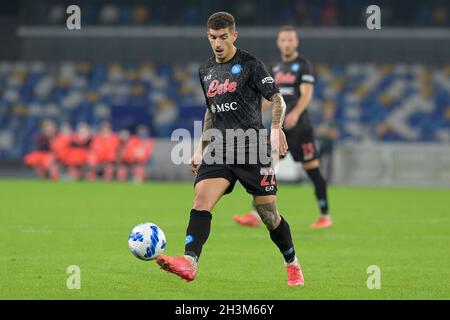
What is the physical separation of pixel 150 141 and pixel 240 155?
67.0 feet

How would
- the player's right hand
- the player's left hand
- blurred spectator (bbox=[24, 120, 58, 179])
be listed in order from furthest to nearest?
blurred spectator (bbox=[24, 120, 58, 179]), the player's left hand, the player's right hand

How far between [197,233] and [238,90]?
1197 millimetres

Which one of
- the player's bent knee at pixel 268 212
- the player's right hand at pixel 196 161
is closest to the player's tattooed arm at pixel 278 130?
the player's bent knee at pixel 268 212

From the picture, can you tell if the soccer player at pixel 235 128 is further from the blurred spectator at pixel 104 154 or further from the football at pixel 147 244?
the blurred spectator at pixel 104 154

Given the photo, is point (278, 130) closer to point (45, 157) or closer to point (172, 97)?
point (45, 157)

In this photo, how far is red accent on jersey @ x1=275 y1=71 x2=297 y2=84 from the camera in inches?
513

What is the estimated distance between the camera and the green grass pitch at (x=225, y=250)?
7344mm

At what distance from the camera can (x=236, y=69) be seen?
762cm

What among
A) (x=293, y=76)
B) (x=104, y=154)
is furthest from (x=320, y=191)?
(x=104, y=154)

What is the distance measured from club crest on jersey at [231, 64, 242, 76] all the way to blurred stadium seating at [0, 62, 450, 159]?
82.9ft

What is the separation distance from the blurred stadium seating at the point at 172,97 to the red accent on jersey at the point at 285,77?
65.0 feet

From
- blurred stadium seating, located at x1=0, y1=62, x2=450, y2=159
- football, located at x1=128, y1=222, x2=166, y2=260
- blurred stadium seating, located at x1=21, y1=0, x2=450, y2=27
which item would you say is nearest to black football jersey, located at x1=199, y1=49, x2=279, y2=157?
football, located at x1=128, y1=222, x2=166, y2=260

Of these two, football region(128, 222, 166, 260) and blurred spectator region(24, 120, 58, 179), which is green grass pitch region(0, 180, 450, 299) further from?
blurred spectator region(24, 120, 58, 179)
